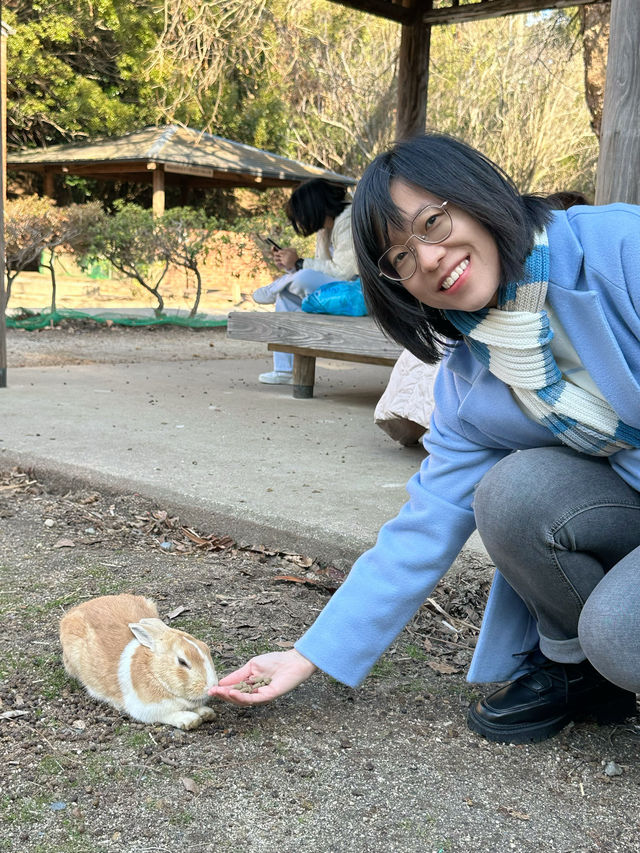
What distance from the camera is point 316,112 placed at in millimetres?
23250

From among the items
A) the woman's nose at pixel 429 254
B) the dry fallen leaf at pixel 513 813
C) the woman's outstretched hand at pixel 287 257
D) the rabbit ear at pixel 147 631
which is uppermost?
the woman's nose at pixel 429 254

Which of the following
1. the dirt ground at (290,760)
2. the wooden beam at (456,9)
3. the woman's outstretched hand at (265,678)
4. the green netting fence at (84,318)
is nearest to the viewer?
the dirt ground at (290,760)

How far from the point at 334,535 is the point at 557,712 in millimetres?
1280

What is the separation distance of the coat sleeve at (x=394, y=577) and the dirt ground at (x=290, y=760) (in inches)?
7.8

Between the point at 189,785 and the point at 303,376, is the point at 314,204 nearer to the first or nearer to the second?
the point at 303,376

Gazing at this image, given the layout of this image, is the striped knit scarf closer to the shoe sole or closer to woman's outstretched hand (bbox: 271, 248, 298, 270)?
the shoe sole

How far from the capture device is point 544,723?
2031 mm

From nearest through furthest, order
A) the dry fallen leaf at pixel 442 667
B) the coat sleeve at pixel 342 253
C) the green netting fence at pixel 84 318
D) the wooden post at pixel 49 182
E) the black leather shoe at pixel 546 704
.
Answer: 1. the black leather shoe at pixel 546 704
2. the dry fallen leaf at pixel 442 667
3. the coat sleeve at pixel 342 253
4. the green netting fence at pixel 84 318
5. the wooden post at pixel 49 182

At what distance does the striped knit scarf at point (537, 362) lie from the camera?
173 cm

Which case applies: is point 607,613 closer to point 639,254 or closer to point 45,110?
point 639,254

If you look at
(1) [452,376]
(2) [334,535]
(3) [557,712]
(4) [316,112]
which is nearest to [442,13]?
(2) [334,535]

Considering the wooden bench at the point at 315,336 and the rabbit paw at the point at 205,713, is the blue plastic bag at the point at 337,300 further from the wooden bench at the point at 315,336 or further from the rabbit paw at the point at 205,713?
the rabbit paw at the point at 205,713

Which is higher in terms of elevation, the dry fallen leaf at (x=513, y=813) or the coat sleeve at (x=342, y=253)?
the coat sleeve at (x=342, y=253)

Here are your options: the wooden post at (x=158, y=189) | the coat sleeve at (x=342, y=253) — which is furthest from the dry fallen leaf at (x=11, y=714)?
the wooden post at (x=158, y=189)
